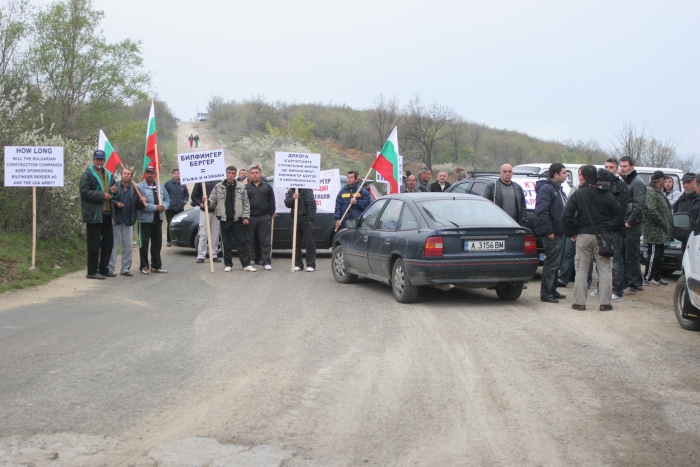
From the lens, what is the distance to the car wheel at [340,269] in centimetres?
1276

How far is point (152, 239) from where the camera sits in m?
14.1

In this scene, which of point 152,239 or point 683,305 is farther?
point 152,239

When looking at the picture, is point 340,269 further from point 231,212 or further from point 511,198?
point 511,198

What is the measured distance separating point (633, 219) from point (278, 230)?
8116 millimetres

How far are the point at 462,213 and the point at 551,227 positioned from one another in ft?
4.28

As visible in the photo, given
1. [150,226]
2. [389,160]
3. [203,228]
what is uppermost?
[389,160]

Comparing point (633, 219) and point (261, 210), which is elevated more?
point (633, 219)

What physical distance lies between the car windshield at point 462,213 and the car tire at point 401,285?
803 millimetres

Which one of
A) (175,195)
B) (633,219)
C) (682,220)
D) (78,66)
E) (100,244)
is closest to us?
(682,220)

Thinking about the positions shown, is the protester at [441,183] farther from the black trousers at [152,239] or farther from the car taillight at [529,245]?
the car taillight at [529,245]

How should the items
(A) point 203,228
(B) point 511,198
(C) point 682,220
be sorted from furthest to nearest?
1. (A) point 203,228
2. (B) point 511,198
3. (C) point 682,220

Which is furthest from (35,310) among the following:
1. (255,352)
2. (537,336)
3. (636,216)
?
(636,216)

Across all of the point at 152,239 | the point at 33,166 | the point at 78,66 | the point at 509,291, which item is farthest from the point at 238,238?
the point at 78,66

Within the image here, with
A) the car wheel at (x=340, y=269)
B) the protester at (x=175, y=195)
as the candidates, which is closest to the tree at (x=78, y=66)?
the protester at (x=175, y=195)
